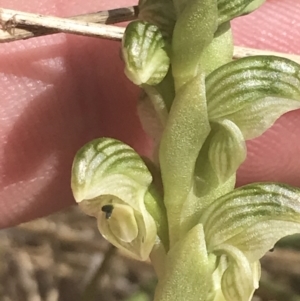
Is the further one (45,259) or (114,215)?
(45,259)

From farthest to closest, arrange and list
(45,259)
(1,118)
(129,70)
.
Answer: (45,259) → (1,118) → (129,70)

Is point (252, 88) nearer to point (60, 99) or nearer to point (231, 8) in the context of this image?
point (231, 8)

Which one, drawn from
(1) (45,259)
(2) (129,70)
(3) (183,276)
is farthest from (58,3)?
(1) (45,259)

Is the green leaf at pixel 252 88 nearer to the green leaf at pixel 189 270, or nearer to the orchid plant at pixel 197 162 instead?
the orchid plant at pixel 197 162

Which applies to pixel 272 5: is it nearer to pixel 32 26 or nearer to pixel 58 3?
pixel 58 3

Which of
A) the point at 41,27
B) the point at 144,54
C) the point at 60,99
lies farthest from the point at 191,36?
the point at 60,99

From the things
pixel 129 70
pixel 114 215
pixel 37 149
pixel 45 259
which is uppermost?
pixel 129 70

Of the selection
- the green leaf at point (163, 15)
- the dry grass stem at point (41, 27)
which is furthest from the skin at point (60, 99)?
the green leaf at point (163, 15)
